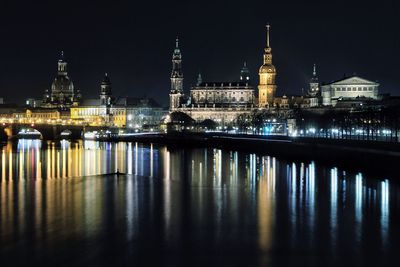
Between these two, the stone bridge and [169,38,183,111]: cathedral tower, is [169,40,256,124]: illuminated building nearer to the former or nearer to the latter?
[169,38,183,111]: cathedral tower

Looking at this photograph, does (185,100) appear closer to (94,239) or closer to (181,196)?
(181,196)

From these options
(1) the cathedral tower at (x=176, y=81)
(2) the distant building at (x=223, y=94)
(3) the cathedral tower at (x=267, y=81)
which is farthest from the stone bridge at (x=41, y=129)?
(3) the cathedral tower at (x=267, y=81)

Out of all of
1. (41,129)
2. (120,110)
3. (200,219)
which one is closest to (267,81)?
(120,110)

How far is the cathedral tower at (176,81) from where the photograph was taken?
158125 mm

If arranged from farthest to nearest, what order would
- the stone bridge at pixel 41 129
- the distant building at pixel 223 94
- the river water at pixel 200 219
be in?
1. the distant building at pixel 223 94
2. the stone bridge at pixel 41 129
3. the river water at pixel 200 219

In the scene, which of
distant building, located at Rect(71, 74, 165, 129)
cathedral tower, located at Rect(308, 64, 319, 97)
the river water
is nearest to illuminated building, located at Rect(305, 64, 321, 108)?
cathedral tower, located at Rect(308, 64, 319, 97)

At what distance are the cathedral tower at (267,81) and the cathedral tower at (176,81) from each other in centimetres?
1891

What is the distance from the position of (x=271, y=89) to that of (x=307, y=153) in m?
90.2

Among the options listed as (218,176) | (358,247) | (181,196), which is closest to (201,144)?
(218,176)

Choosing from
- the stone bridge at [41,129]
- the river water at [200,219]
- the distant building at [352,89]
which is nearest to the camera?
the river water at [200,219]

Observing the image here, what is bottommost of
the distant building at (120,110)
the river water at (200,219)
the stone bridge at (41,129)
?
the river water at (200,219)

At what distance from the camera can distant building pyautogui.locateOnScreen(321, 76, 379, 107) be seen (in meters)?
133

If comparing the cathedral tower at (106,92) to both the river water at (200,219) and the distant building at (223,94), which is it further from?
the river water at (200,219)

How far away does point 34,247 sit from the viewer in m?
25.2
